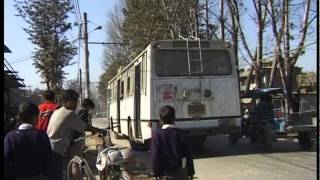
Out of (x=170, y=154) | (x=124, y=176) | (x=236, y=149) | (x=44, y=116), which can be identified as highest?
(x=44, y=116)

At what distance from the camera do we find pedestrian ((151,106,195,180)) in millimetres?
6523

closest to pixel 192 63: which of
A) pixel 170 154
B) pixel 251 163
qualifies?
pixel 251 163

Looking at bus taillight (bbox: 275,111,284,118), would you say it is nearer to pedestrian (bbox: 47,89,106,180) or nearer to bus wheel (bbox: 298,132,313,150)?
bus wheel (bbox: 298,132,313,150)

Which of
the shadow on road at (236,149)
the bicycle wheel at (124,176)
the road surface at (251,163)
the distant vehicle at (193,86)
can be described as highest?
the distant vehicle at (193,86)

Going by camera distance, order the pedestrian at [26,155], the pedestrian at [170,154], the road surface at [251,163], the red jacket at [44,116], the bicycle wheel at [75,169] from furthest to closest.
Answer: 1. the road surface at [251,163]
2. the red jacket at [44,116]
3. the bicycle wheel at [75,169]
4. the pedestrian at [170,154]
5. the pedestrian at [26,155]

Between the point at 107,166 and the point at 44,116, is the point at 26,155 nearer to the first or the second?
the point at 107,166

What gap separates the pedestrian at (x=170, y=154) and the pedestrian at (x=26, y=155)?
51.9 inches

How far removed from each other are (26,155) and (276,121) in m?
12.4

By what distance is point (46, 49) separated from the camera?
120 feet

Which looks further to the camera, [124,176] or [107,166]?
[107,166]

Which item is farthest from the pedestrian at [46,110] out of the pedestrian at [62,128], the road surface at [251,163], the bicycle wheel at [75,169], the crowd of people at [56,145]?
the road surface at [251,163]

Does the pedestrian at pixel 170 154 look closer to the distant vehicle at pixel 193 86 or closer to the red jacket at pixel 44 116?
the red jacket at pixel 44 116

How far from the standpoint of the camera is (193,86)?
16.0 meters

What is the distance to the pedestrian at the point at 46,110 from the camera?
28.9 feet
